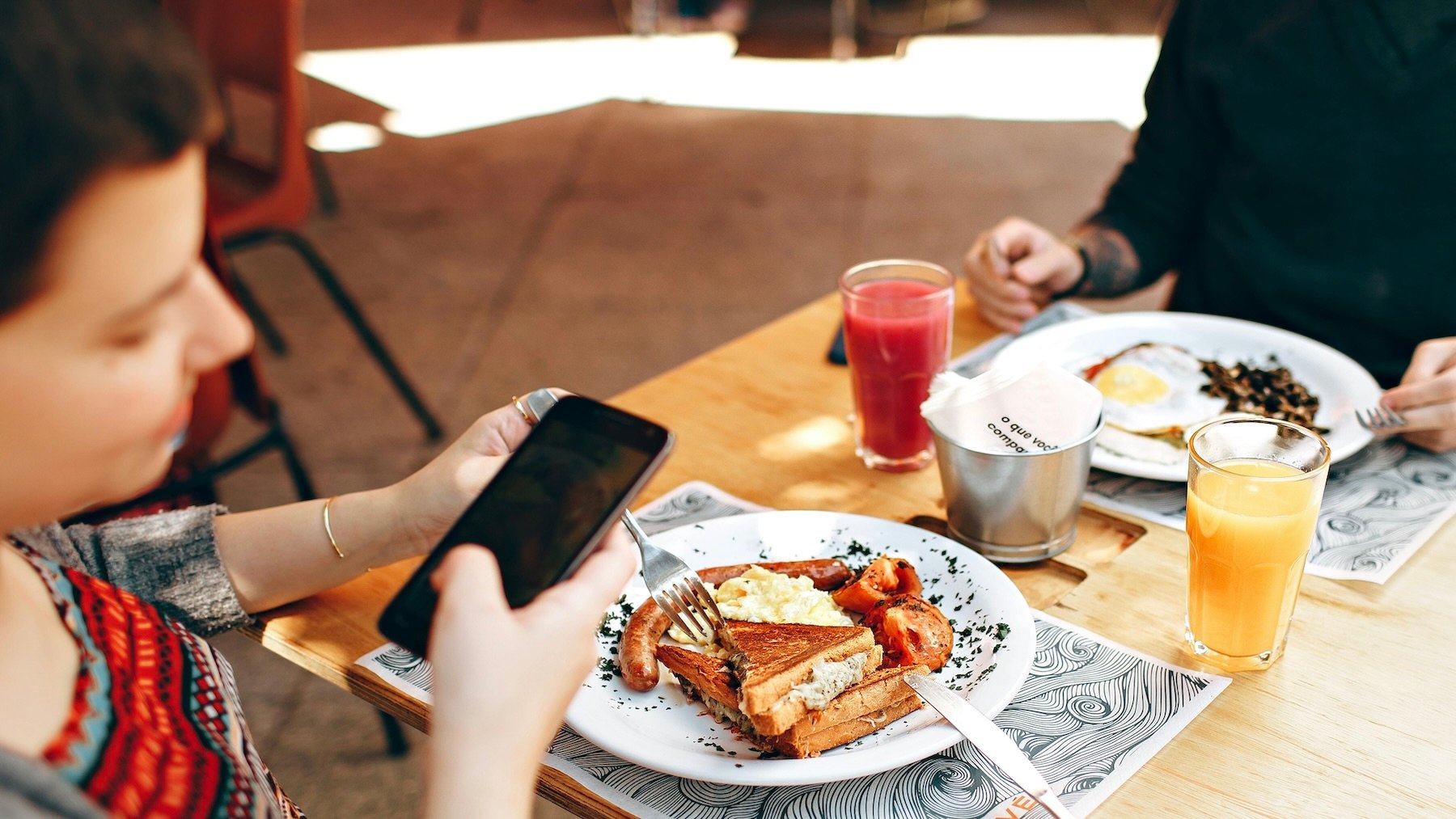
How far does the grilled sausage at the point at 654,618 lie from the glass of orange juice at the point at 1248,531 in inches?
12.1

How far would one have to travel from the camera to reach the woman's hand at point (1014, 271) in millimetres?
1622

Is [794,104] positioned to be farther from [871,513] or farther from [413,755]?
[871,513]

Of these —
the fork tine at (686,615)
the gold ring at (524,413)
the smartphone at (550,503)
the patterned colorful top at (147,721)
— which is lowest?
the fork tine at (686,615)

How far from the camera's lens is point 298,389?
11.9 ft

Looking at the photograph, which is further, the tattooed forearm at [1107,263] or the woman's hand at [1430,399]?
the tattooed forearm at [1107,263]

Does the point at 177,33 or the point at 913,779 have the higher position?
the point at 177,33

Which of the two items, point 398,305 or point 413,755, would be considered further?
point 398,305

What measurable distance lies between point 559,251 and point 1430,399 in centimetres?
370

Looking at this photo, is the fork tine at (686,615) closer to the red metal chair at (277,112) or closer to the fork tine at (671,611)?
the fork tine at (671,611)

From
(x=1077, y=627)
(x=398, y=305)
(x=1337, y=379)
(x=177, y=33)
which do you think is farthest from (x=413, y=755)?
(x=398, y=305)

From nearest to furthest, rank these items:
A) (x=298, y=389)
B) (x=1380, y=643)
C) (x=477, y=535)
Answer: (x=477, y=535) → (x=1380, y=643) → (x=298, y=389)

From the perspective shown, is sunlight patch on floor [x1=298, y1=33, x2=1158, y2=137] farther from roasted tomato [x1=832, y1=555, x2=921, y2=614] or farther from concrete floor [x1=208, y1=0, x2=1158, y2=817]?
roasted tomato [x1=832, y1=555, x2=921, y2=614]

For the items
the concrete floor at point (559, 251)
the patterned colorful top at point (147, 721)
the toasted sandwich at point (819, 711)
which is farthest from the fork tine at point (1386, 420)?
the concrete floor at point (559, 251)

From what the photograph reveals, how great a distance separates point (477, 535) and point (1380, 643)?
0.76m
